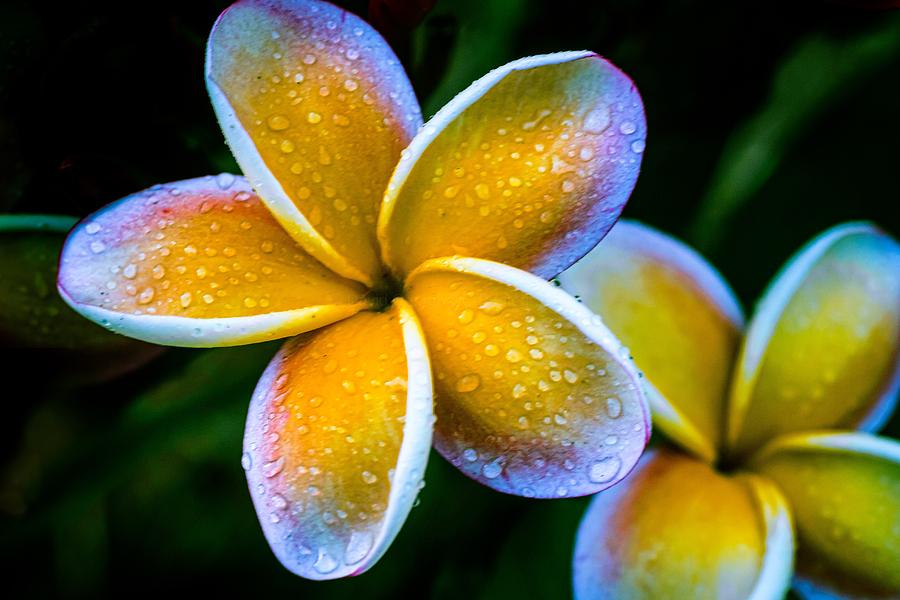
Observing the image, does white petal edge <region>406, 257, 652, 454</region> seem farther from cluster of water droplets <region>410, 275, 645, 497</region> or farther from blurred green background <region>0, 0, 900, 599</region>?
blurred green background <region>0, 0, 900, 599</region>

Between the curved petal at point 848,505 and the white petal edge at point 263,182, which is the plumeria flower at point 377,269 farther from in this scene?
the curved petal at point 848,505

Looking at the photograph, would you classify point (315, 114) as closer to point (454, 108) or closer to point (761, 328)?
point (454, 108)

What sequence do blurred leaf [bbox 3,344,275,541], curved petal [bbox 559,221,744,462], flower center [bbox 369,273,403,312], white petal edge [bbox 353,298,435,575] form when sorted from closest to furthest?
white petal edge [bbox 353,298,435,575], flower center [bbox 369,273,403,312], curved petal [bbox 559,221,744,462], blurred leaf [bbox 3,344,275,541]

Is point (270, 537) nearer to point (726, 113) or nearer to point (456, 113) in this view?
point (456, 113)

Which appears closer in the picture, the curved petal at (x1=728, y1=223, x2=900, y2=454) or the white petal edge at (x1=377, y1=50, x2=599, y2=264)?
the white petal edge at (x1=377, y1=50, x2=599, y2=264)

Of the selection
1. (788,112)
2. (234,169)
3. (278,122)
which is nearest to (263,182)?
(278,122)

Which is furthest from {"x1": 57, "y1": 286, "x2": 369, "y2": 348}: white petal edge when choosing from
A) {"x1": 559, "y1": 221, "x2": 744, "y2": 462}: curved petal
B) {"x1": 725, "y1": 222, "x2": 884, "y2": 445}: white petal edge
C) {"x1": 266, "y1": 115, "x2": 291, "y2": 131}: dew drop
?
{"x1": 725, "y1": 222, "x2": 884, "y2": 445}: white petal edge

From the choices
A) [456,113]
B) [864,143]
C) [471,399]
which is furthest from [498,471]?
[864,143]

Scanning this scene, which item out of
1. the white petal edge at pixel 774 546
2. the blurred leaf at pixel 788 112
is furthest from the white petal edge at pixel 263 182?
the blurred leaf at pixel 788 112
